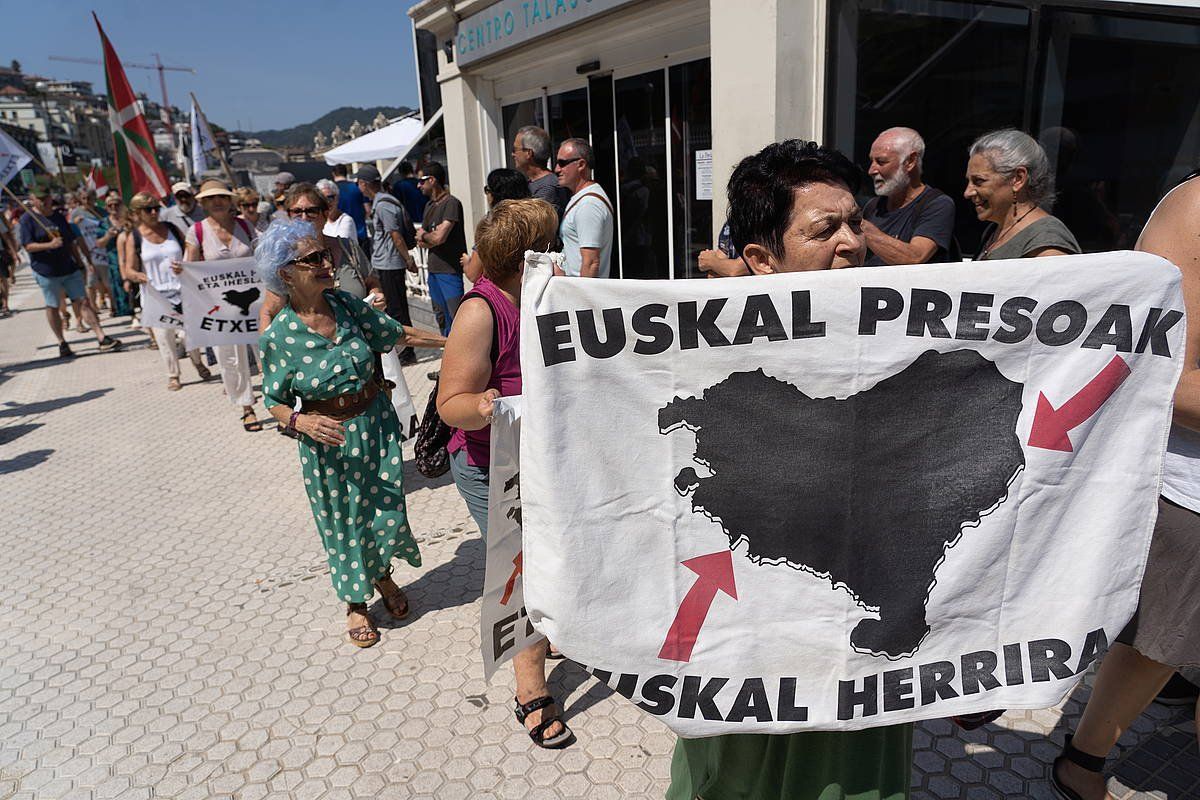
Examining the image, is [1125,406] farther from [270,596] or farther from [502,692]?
[270,596]

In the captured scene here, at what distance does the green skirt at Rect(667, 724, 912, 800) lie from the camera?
63.3 inches

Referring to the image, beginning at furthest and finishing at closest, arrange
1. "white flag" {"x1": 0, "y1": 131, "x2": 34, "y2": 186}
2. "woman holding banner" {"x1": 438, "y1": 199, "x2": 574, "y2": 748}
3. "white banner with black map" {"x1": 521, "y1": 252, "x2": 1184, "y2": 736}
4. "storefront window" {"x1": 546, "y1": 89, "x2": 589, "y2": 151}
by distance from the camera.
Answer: "white flag" {"x1": 0, "y1": 131, "x2": 34, "y2": 186}, "storefront window" {"x1": 546, "y1": 89, "x2": 589, "y2": 151}, "woman holding banner" {"x1": 438, "y1": 199, "x2": 574, "y2": 748}, "white banner with black map" {"x1": 521, "y1": 252, "x2": 1184, "y2": 736}

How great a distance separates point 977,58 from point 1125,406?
166 inches

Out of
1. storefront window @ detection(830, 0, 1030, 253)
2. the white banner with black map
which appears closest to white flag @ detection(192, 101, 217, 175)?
storefront window @ detection(830, 0, 1030, 253)

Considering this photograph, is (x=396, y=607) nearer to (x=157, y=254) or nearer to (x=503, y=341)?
(x=503, y=341)

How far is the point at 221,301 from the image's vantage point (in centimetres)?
611

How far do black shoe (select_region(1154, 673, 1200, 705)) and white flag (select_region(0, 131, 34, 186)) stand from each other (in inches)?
490

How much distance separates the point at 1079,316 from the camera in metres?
1.41

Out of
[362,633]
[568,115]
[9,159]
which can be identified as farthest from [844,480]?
[9,159]

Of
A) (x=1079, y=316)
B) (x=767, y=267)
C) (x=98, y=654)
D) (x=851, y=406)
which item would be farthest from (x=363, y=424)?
(x=1079, y=316)

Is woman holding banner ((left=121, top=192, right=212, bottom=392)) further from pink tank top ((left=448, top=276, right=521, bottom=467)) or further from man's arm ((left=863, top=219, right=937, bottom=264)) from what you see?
man's arm ((left=863, top=219, right=937, bottom=264))

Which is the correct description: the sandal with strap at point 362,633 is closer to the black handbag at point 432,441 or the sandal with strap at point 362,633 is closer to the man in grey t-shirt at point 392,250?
the black handbag at point 432,441

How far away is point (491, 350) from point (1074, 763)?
220 centimetres

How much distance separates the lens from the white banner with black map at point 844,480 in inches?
53.9
